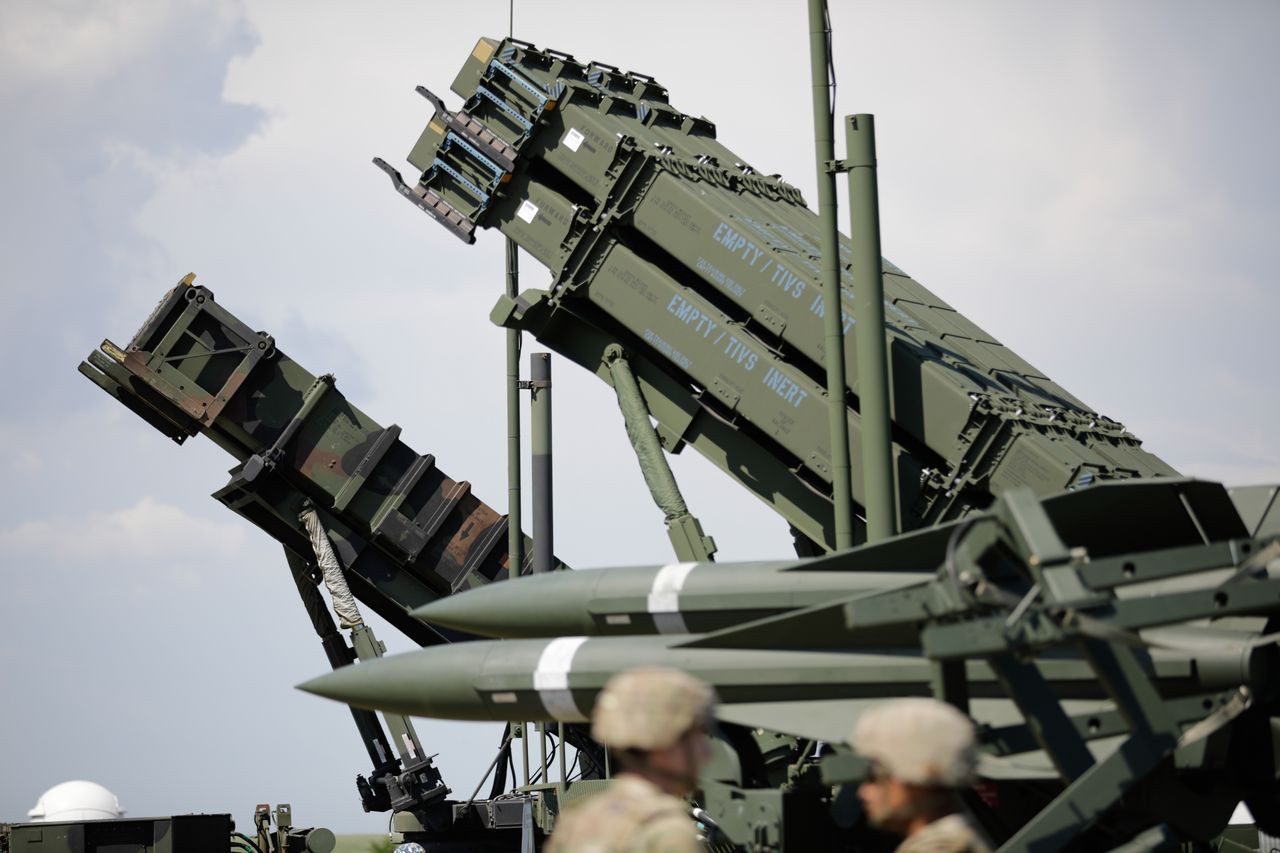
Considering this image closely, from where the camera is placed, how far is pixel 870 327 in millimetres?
8977

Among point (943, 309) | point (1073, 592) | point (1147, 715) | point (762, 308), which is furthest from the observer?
point (943, 309)

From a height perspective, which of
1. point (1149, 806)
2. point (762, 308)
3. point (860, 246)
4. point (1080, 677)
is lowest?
point (1149, 806)

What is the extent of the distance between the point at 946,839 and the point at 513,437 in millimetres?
11359

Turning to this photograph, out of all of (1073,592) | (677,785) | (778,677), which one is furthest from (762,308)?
(677,785)

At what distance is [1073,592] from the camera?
5266 millimetres

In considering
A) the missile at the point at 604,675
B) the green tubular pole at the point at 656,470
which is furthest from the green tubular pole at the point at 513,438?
the missile at the point at 604,675

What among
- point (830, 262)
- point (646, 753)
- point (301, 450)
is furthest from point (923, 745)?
point (301, 450)

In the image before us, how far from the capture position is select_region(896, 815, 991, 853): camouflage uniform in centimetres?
346

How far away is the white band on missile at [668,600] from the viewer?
307 inches

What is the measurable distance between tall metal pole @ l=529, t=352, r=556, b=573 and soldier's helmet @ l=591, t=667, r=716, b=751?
33.5ft

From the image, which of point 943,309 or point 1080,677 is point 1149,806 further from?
point 943,309

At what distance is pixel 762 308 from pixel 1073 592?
550cm

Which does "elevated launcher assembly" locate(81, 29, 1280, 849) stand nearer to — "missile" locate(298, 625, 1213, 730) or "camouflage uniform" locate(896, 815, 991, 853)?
"missile" locate(298, 625, 1213, 730)

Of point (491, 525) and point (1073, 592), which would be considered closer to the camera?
point (1073, 592)
